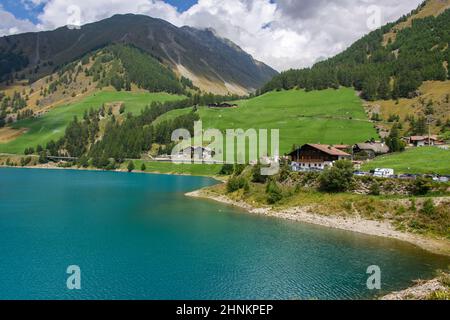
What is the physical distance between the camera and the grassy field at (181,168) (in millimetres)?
163875

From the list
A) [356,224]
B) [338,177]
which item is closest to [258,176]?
[338,177]

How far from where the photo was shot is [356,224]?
6347 cm

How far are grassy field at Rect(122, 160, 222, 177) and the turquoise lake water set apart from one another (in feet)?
277

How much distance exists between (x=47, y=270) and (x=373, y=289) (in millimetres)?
32442

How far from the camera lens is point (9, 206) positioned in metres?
86.3

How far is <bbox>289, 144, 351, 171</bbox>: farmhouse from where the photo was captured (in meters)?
106

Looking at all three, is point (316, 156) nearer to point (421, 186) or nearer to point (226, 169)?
point (421, 186)

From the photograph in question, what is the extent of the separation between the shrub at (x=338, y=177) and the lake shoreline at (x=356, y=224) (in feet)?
22.8

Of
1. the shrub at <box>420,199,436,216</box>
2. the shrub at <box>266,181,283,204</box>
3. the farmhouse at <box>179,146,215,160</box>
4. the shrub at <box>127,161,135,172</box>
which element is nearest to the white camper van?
the shrub at <box>420,199,436,216</box>

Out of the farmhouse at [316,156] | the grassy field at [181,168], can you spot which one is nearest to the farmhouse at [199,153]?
the grassy field at [181,168]

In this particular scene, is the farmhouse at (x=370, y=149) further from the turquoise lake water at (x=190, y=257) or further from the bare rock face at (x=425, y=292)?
the bare rock face at (x=425, y=292)
